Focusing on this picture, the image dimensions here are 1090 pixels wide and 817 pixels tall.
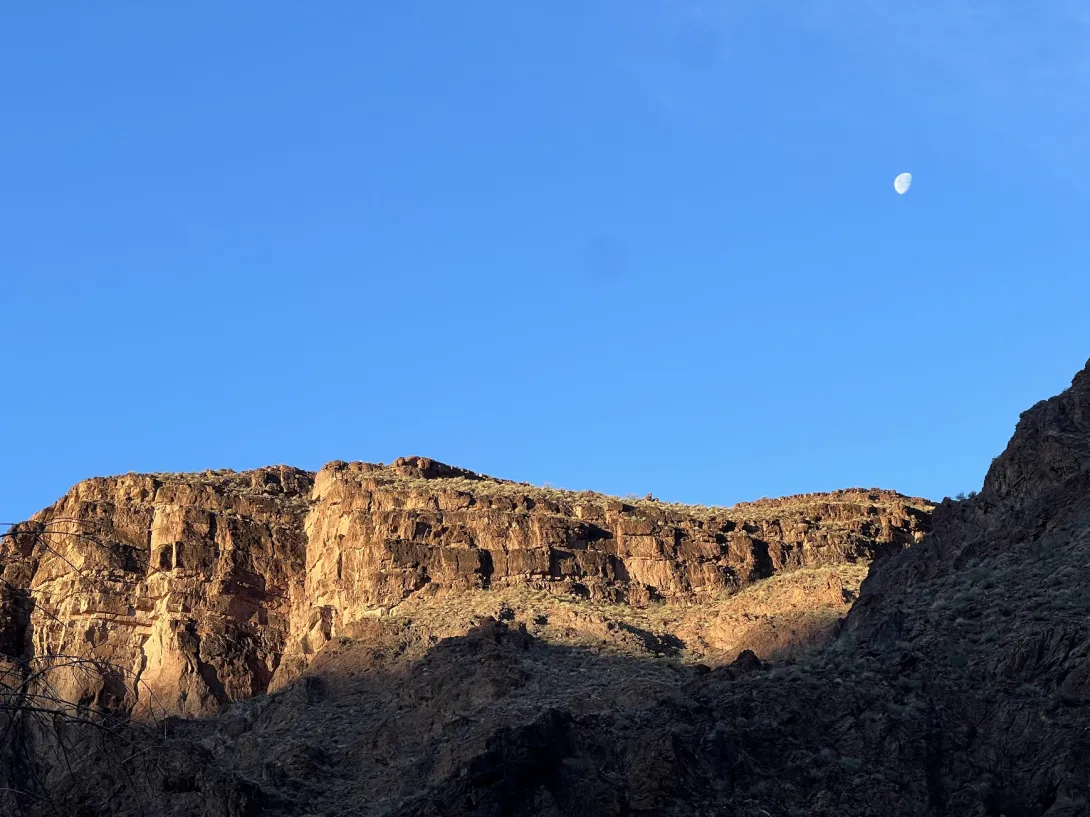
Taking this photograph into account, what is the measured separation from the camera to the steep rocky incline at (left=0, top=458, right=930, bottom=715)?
61625mm

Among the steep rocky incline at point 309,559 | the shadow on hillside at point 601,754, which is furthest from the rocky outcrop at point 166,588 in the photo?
the shadow on hillside at point 601,754

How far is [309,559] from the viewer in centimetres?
6806

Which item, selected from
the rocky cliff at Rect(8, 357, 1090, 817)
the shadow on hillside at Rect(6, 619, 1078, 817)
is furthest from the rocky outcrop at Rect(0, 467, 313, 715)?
the shadow on hillside at Rect(6, 619, 1078, 817)

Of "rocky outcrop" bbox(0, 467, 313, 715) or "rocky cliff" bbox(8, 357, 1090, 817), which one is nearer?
"rocky cliff" bbox(8, 357, 1090, 817)

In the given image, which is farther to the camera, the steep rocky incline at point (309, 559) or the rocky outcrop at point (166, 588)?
the steep rocky incline at point (309, 559)

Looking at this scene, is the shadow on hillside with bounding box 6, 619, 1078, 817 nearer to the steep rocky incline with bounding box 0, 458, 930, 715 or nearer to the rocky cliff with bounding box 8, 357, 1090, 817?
the rocky cliff with bounding box 8, 357, 1090, 817

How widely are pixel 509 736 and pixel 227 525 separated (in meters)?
30.6

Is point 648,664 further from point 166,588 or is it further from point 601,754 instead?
point 166,588

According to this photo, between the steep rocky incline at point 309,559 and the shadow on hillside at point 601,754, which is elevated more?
the steep rocky incline at point 309,559

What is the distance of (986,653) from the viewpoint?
4441 cm

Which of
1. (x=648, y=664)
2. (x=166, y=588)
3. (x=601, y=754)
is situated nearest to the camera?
(x=601, y=754)

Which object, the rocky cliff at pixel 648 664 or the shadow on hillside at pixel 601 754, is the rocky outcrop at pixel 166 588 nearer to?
the rocky cliff at pixel 648 664

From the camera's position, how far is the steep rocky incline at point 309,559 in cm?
6162

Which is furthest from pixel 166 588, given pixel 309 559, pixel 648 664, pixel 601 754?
pixel 601 754
